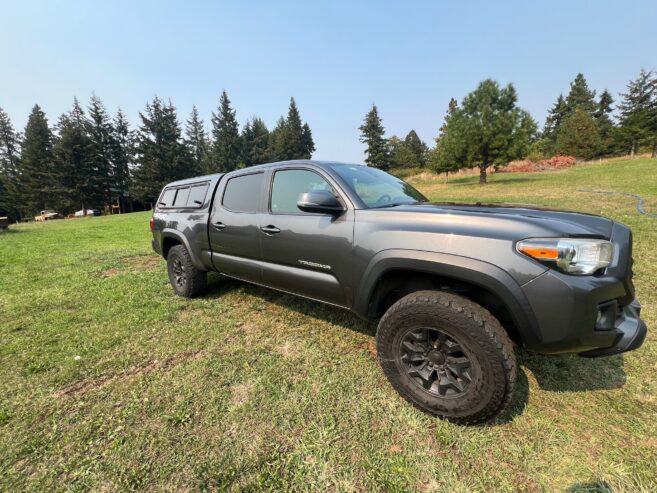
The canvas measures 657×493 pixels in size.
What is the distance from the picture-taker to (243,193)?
3404 mm

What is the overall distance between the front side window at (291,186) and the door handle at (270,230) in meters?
0.18

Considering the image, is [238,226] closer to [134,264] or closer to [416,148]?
[134,264]

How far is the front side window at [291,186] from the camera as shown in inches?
112

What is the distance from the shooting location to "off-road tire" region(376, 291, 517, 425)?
5.74ft

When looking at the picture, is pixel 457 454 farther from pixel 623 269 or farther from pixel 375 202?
pixel 375 202

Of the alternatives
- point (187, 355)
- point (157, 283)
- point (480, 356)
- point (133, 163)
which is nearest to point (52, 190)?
point (133, 163)

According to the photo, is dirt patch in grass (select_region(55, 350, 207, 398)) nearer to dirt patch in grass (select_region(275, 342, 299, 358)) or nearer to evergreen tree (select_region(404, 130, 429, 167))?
dirt patch in grass (select_region(275, 342, 299, 358))

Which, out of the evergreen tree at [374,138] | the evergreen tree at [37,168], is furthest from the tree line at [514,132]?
the evergreen tree at [37,168]

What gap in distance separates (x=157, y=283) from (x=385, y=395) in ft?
14.4

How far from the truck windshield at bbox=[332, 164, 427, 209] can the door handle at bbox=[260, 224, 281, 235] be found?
2.65 feet

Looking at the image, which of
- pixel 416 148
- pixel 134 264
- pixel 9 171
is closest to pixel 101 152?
pixel 9 171

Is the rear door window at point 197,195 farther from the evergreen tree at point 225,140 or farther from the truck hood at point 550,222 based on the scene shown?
Answer: the evergreen tree at point 225,140

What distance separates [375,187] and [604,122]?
6757 cm

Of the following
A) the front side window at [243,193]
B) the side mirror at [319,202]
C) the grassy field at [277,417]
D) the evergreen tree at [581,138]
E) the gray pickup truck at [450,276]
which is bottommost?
the grassy field at [277,417]
